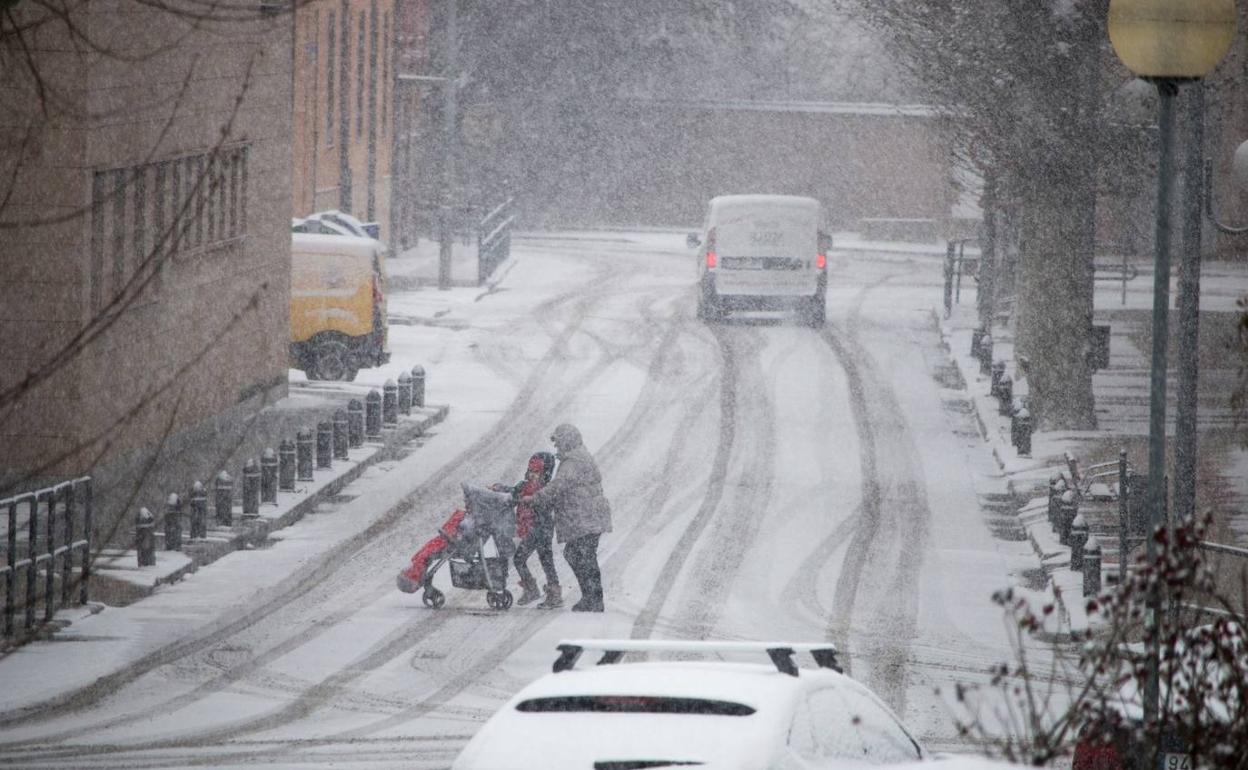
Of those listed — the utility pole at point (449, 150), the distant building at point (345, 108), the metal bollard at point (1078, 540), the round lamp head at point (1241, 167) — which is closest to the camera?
the round lamp head at point (1241, 167)

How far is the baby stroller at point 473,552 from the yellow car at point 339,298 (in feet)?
40.0

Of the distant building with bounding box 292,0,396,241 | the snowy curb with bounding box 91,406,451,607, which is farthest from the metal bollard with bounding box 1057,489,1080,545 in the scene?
the distant building with bounding box 292,0,396,241

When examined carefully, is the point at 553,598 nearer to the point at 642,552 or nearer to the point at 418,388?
the point at 642,552

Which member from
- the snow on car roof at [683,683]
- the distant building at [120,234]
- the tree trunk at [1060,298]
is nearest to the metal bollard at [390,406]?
the distant building at [120,234]

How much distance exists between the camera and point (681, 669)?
22.5 ft

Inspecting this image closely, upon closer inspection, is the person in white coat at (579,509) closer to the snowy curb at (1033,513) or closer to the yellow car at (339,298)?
the snowy curb at (1033,513)

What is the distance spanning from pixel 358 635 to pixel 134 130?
7544mm

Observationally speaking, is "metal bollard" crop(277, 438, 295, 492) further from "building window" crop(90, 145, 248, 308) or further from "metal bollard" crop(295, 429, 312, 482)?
"building window" crop(90, 145, 248, 308)

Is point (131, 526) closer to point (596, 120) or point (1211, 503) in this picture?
point (1211, 503)

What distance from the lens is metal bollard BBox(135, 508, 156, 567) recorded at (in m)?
16.0

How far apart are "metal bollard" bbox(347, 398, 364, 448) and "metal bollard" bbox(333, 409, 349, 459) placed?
673mm

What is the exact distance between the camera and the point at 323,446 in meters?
21.5

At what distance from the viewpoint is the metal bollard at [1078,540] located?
54.4 feet

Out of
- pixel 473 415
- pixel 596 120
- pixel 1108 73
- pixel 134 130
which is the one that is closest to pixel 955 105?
pixel 1108 73
